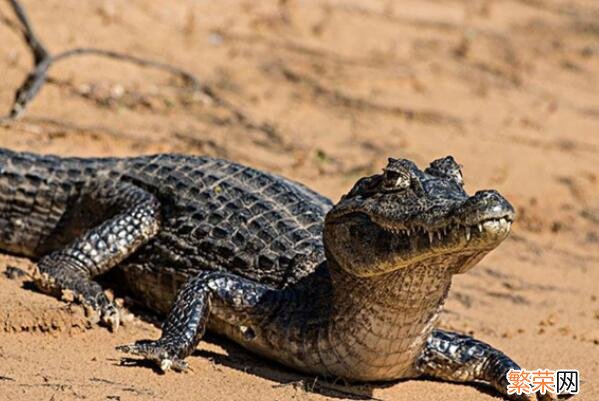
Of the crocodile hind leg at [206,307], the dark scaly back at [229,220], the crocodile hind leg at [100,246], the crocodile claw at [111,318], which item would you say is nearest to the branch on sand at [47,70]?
the crocodile hind leg at [100,246]

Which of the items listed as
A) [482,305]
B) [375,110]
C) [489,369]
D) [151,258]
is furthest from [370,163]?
[489,369]

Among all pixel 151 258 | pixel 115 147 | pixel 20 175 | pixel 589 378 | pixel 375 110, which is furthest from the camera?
pixel 375 110

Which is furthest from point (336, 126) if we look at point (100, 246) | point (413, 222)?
point (413, 222)

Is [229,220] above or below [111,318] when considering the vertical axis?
above

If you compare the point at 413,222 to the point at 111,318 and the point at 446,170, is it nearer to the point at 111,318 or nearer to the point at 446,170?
the point at 446,170

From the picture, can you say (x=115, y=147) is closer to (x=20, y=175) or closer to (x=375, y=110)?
(x=20, y=175)

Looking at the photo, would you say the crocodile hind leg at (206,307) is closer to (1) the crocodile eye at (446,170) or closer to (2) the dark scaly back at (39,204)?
(1) the crocodile eye at (446,170)

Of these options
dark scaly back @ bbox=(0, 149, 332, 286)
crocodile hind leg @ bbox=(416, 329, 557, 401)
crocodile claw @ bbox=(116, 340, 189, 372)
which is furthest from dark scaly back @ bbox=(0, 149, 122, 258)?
crocodile hind leg @ bbox=(416, 329, 557, 401)
